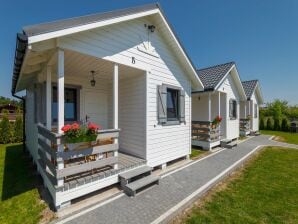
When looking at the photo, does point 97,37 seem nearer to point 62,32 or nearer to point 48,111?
point 62,32

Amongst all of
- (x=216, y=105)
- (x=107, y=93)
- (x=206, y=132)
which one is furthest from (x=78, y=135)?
(x=216, y=105)

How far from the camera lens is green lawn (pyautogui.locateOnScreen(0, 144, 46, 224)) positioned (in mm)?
3119

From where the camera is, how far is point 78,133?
3.30 meters

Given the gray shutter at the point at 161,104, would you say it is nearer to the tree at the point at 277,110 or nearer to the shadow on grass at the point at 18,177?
the shadow on grass at the point at 18,177

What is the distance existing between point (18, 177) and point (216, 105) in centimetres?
1037

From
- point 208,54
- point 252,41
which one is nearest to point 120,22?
point 252,41

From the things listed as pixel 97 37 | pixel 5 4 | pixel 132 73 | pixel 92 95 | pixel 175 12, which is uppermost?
pixel 175 12

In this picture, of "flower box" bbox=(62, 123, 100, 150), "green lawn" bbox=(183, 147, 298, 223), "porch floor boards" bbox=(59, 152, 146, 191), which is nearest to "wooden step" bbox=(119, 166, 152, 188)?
"porch floor boards" bbox=(59, 152, 146, 191)

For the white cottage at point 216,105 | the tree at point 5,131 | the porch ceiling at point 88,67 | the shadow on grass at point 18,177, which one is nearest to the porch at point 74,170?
the shadow on grass at point 18,177

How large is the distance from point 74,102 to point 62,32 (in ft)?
10.7

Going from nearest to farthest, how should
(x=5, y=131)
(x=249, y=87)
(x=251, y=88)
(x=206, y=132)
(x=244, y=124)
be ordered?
(x=206, y=132)
(x=5, y=131)
(x=244, y=124)
(x=251, y=88)
(x=249, y=87)

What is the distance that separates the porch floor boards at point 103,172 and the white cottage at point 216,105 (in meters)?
5.00

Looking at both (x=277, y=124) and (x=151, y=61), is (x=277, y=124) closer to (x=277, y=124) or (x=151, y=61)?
(x=277, y=124)

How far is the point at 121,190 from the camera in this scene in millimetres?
4113
